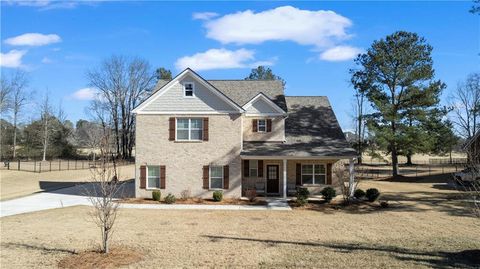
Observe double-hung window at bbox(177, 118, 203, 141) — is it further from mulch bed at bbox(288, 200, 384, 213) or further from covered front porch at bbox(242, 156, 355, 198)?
mulch bed at bbox(288, 200, 384, 213)

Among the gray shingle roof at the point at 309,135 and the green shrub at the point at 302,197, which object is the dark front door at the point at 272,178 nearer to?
the gray shingle roof at the point at 309,135

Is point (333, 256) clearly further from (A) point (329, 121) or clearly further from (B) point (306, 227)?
(A) point (329, 121)

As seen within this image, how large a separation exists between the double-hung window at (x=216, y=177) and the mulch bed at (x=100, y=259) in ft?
46.1

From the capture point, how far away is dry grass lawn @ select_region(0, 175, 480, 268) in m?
12.4

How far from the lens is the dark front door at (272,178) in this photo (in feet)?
96.9

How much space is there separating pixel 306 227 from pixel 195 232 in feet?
15.3

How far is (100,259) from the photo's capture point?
12422 mm

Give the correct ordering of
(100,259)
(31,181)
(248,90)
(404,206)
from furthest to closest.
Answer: (31,181)
(248,90)
(404,206)
(100,259)

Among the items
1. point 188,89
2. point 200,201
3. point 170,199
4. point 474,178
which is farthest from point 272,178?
point 474,178

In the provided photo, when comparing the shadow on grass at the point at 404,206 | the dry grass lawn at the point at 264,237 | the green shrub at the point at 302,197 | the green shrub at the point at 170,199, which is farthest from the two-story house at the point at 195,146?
the dry grass lawn at the point at 264,237

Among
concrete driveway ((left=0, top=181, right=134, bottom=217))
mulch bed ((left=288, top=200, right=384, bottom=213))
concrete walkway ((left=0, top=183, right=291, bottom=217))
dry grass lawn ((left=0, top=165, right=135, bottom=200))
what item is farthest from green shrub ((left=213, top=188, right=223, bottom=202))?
dry grass lawn ((left=0, top=165, right=135, bottom=200))

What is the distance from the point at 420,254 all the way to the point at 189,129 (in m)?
17.3

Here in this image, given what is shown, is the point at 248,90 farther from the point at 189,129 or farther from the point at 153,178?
the point at 153,178

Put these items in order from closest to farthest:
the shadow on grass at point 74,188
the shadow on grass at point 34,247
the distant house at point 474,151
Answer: the shadow on grass at point 34,247 → the distant house at point 474,151 → the shadow on grass at point 74,188
